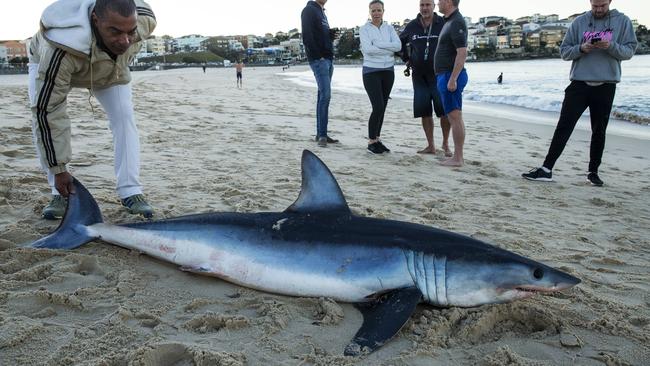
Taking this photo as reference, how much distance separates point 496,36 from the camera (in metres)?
180

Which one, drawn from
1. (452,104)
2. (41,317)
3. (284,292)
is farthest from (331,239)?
(452,104)

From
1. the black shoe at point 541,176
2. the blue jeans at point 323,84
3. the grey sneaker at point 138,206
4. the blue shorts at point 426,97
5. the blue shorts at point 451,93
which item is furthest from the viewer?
the blue jeans at point 323,84

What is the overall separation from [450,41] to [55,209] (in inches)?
200

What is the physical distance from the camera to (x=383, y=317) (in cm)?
249

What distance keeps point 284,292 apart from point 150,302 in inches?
28.3

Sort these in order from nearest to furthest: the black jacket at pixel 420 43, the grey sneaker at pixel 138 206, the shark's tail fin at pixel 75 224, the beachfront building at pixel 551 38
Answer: the shark's tail fin at pixel 75 224 → the grey sneaker at pixel 138 206 → the black jacket at pixel 420 43 → the beachfront building at pixel 551 38

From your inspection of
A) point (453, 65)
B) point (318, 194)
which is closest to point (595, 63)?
point (453, 65)

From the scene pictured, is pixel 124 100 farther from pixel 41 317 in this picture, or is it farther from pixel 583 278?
pixel 583 278

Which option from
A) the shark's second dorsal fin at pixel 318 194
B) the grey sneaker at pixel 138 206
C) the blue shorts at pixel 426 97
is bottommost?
the grey sneaker at pixel 138 206

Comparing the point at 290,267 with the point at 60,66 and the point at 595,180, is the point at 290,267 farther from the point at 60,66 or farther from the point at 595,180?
the point at 595,180

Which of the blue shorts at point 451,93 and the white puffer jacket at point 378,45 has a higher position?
the white puffer jacket at point 378,45

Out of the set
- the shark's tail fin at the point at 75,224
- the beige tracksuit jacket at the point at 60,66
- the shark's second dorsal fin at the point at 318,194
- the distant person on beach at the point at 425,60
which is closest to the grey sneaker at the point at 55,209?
the beige tracksuit jacket at the point at 60,66

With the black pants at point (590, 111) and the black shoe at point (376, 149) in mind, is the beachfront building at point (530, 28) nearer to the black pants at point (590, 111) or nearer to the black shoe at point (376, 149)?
the black shoe at point (376, 149)

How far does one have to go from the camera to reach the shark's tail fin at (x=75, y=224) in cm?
333
